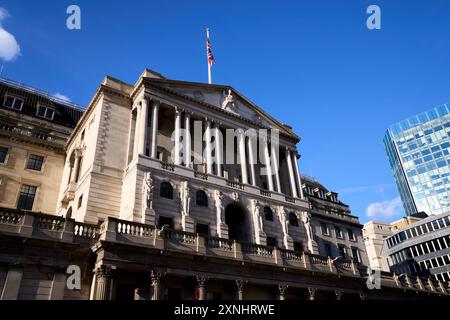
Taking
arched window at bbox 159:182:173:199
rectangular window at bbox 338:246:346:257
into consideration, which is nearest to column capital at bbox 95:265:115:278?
arched window at bbox 159:182:173:199

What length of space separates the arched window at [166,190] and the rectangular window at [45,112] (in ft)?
80.2

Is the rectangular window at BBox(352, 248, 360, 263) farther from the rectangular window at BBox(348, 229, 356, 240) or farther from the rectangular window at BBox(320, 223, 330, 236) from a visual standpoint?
the rectangular window at BBox(320, 223, 330, 236)

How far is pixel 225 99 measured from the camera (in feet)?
150

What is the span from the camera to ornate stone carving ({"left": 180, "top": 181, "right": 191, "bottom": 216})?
108 feet

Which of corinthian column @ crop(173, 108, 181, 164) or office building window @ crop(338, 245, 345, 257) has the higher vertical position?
corinthian column @ crop(173, 108, 181, 164)

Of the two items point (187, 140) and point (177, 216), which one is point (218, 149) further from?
point (177, 216)

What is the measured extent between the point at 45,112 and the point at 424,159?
12610 centimetres

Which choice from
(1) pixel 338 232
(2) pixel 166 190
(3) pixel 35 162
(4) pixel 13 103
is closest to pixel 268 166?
(2) pixel 166 190

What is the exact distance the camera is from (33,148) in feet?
139

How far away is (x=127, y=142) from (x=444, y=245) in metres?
60.1

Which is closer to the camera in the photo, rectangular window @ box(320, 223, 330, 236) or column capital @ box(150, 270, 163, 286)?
column capital @ box(150, 270, 163, 286)

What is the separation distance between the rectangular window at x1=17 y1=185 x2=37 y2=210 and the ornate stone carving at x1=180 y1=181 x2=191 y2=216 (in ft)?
58.5
